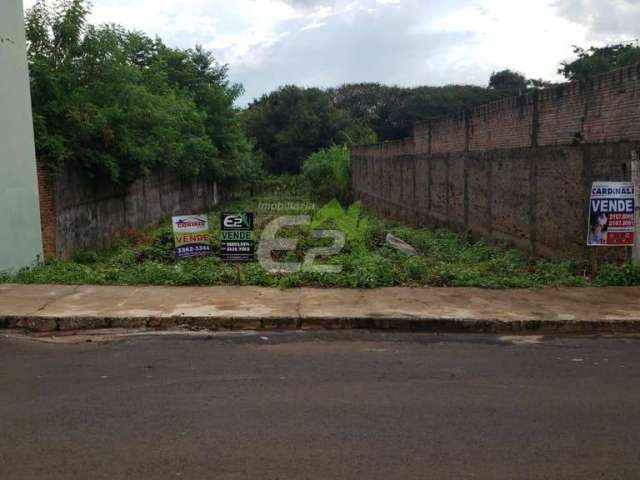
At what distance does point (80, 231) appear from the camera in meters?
16.1

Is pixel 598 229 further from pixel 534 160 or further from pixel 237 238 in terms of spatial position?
pixel 237 238

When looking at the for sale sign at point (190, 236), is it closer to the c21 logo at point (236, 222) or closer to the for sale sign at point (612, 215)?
the c21 logo at point (236, 222)

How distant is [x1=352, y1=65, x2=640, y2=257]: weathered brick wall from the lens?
37.9 ft

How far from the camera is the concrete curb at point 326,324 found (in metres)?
7.93

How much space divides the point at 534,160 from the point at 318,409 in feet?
35.2

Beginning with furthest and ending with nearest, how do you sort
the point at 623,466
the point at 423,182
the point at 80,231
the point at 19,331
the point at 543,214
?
the point at 423,182
the point at 80,231
the point at 543,214
the point at 19,331
the point at 623,466

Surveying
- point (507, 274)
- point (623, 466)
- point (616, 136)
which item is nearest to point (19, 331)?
point (623, 466)

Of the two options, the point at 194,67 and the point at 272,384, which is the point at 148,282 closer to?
the point at 272,384

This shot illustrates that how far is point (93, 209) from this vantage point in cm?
1727

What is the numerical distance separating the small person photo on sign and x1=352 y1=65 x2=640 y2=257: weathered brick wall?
1.23 m

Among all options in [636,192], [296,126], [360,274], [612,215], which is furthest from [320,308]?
[296,126]

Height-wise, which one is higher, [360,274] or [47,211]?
[47,211]

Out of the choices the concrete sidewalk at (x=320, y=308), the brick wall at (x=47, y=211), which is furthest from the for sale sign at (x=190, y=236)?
the brick wall at (x=47, y=211)

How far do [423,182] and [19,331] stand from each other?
18271mm
